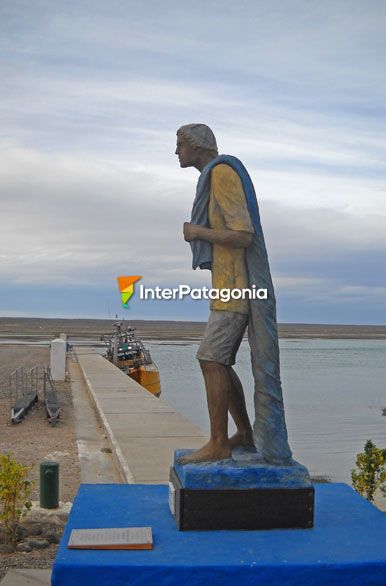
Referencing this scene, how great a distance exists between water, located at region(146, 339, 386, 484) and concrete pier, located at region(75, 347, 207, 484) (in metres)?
2.17

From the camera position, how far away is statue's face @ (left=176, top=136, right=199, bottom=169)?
5.21 meters

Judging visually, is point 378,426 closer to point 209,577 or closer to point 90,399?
point 90,399

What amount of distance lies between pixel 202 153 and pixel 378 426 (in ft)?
45.8

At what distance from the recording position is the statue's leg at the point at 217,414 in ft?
16.1

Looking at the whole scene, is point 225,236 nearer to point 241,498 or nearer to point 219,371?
point 219,371

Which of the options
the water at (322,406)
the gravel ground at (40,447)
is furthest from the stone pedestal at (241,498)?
the water at (322,406)

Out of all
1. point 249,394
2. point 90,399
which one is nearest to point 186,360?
point 249,394

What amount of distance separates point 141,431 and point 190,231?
6.31 metres

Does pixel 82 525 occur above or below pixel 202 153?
below

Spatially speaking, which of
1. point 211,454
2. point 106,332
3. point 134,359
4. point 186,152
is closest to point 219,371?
point 211,454

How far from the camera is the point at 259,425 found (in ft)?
16.4

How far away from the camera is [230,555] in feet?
14.1

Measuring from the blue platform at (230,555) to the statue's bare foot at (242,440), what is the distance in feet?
2.04

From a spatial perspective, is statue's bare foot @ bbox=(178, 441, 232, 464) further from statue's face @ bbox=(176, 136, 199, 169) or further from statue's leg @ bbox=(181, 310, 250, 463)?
statue's face @ bbox=(176, 136, 199, 169)
